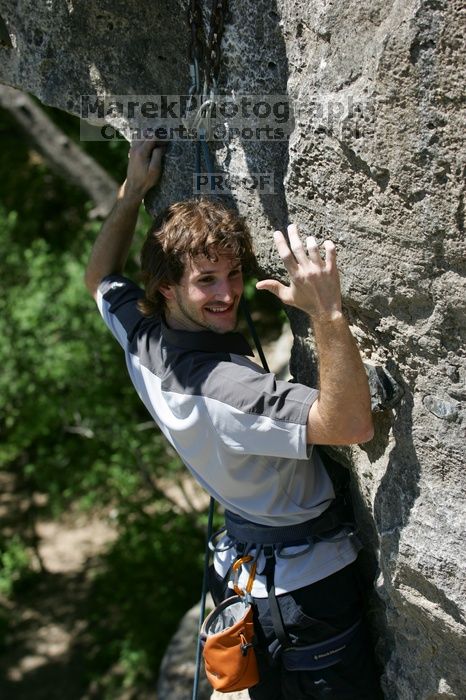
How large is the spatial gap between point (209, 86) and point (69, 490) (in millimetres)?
3883

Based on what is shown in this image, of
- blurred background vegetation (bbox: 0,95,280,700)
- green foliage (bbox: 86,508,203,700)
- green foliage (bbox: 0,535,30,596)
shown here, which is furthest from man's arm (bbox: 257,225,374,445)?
green foliage (bbox: 0,535,30,596)

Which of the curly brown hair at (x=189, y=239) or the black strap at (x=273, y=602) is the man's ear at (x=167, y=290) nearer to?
the curly brown hair at (x=189, y=239)

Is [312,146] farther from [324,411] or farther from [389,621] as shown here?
[389,621]

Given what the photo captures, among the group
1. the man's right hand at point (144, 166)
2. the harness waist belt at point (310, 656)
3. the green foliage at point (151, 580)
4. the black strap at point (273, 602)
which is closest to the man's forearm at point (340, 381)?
the black strap at point (273, 602)

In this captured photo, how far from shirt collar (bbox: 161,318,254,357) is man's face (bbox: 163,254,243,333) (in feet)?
0.09

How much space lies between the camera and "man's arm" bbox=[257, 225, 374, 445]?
213 cm

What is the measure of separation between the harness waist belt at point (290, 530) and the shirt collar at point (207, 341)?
22.4 inches

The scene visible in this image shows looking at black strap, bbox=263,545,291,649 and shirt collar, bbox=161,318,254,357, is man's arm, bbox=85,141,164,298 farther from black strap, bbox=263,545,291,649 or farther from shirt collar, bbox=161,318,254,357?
black strap, bbox=263,545,291,649

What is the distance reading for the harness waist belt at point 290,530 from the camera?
2709mm

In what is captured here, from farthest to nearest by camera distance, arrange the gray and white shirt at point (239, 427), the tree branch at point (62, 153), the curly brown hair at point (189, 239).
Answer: the tree branch at point (62, 153)
the curly brown hair at point (189, 239)
the gray and white shirt at point (239, 427)

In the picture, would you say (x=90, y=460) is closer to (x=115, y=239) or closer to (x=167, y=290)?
(x=115, y=239)

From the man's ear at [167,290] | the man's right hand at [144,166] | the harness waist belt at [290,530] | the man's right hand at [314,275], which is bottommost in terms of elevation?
the harness waist belt at [290,530]

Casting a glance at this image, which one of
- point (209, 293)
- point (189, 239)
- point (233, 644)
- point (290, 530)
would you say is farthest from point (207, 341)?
point (233, 644)

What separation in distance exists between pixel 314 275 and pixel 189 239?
1.74 ft
